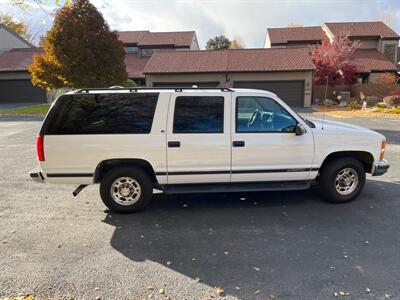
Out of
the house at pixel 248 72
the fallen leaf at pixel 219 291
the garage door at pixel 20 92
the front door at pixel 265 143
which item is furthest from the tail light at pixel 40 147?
the garage door at pixel 20 92

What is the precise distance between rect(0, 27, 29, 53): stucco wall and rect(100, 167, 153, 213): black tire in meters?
36.2

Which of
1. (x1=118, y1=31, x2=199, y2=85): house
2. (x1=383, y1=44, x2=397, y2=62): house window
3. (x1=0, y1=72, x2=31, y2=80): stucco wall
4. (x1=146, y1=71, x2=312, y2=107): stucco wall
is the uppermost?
(x1=118, y1=31, x2=199, y2=85): house

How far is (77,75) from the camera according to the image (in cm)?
1906

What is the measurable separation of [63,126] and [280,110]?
3.37m

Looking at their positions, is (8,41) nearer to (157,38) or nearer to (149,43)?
(149,43)

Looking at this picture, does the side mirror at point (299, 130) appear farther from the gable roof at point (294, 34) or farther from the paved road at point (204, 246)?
the gable roof at point (294, 34)

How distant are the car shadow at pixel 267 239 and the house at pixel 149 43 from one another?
97.9 feet

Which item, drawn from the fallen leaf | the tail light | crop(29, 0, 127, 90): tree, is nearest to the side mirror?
the fallen leaf

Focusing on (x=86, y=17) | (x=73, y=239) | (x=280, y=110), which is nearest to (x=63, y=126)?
(x=73, y=239)

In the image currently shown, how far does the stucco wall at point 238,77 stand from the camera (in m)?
25.2

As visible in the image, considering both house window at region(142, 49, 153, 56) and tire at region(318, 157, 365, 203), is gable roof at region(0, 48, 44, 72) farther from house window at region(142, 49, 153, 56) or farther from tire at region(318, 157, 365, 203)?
tire at region(318, 157, 365, 203)

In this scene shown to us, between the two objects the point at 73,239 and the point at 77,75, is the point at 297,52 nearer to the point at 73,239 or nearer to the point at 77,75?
the point at 77,75

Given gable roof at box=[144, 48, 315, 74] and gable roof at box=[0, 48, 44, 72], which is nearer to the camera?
gable roof at box=[144, 48, 315, 74]

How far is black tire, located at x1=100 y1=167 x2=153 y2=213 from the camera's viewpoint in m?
5.01
